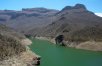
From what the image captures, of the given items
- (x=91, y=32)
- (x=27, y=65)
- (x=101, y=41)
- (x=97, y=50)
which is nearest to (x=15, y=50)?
(x=27, y=65)

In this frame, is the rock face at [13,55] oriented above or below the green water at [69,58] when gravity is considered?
above

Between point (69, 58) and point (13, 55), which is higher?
point (13, 55)

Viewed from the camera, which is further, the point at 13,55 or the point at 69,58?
the point at 69,58

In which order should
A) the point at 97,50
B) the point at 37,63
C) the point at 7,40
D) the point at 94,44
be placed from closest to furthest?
the point at 37,63 < the point at 7,40 < the point at 97,50 < the point at 94,44

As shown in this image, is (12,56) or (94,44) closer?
(12,56)

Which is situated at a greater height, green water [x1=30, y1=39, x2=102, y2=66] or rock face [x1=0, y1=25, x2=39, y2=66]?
rock face [x1=0, y1=25, x2=39, y2=66]

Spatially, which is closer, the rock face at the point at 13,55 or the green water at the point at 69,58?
the rock face at the point at 13,55

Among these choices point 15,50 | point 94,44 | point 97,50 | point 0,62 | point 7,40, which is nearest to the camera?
point 0,62

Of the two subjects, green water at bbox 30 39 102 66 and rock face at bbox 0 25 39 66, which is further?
green water at bbox 30 39 102 66

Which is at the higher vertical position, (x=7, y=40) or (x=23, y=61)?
(x=7, y=40)

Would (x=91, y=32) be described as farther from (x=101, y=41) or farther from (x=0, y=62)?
(x=0, y=62)
